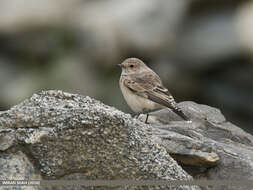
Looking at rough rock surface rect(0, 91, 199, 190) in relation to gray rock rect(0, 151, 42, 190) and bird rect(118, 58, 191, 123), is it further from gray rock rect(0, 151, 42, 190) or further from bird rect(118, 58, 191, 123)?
bird rect(118, 58, 191, 123)

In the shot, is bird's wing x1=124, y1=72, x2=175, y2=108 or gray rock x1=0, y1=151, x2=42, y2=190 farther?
bird's wing x1=124, y1=72, x2=175, y2=108

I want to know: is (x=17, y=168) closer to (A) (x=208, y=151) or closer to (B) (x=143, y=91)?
(A) (x=208, y=151)

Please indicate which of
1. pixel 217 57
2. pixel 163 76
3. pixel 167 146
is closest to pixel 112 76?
pixel 163 76

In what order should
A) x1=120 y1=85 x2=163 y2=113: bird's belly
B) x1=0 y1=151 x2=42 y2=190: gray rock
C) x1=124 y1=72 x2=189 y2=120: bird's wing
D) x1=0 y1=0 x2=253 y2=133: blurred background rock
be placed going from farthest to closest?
x1=0 y1=0 x2=253 y2=133: blurred background rock → x1=120 y1=85 x2=163 y2=113: bird's belly → x1=124 y1=72 x2=189 y2=120: bird's wing → x1=0 y1=151 x2=42 y2=190: gray rock

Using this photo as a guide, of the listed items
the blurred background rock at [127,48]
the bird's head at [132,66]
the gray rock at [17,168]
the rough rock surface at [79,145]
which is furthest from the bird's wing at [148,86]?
the blurred background rock at [127,48]

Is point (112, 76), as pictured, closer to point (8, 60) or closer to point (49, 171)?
point (8, 60)

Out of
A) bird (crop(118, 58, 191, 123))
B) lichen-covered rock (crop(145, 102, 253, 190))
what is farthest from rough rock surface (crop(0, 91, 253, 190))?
bird (crop(118, 58, 191, 123))

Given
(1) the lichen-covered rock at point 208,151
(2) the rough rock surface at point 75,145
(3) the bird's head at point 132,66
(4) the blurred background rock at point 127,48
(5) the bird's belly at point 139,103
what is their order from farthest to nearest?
(4) the blurred background rock at point 127,48 < (3) the bird's head at point 132,66 < (5) the bird's belly at point 139,103 < (1) the lichen-covered rock at point 208,151 < (2) the rough rock surface at point 75,145

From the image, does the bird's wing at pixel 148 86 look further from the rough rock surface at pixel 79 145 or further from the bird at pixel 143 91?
the rough rock surface at pixel 79 145

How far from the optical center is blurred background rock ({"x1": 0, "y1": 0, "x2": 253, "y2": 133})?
2258 cm

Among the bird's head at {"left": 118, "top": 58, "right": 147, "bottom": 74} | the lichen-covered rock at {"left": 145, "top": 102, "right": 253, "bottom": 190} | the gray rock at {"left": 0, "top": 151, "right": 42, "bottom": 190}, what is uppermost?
the bird's head at {"left": 118, "top": 58, "right": 147, "bottom": 74}

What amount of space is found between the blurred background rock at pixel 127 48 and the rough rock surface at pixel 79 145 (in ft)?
50.8

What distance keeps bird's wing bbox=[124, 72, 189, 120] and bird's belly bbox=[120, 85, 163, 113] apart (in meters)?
0.07

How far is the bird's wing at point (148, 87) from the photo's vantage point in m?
10.9
